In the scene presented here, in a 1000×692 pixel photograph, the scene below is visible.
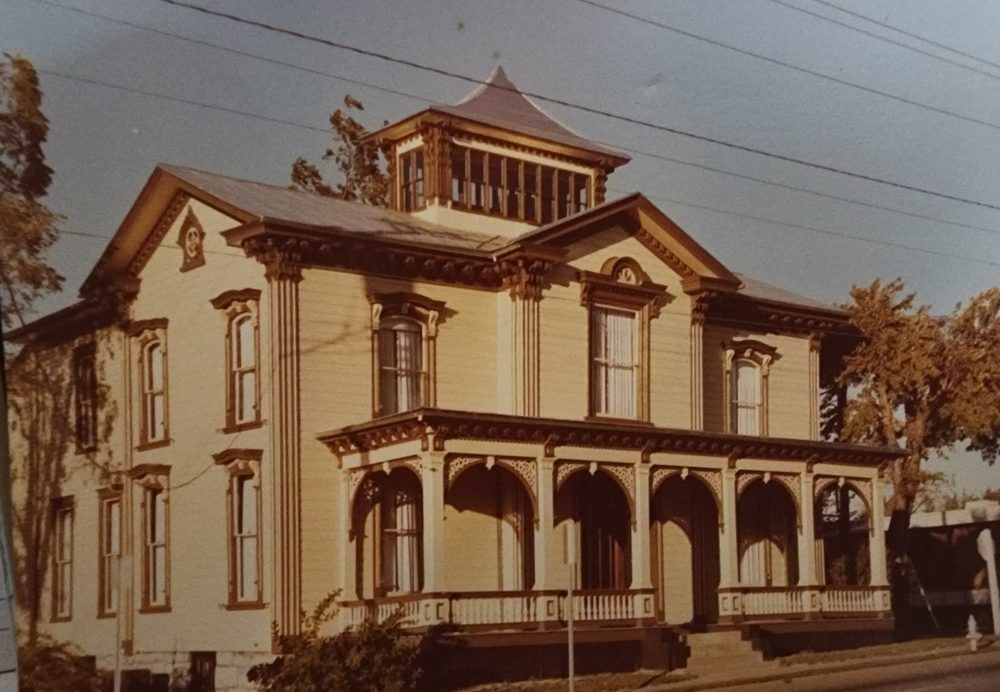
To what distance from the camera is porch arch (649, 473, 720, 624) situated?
22.8 metres

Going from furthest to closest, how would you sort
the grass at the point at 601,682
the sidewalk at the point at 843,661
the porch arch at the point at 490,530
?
the sidewalk at the point at 843,661
the porch arch at the point at 490,530
the grass at the point at 601,682

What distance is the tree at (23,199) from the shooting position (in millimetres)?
13242

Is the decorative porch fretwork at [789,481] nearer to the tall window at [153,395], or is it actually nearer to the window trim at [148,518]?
the window trim at [148,518]

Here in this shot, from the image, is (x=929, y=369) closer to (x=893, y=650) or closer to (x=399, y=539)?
(x=893, y=650)

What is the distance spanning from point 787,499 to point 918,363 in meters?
4.06

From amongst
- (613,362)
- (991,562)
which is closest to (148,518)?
(613,362)

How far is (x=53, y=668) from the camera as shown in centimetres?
1393

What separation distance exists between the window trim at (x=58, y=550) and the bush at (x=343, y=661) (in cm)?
216

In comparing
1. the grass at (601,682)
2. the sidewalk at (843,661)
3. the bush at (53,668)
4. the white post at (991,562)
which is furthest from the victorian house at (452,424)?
the white post at (991,562)

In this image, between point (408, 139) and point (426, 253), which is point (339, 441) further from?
point (408, 139)

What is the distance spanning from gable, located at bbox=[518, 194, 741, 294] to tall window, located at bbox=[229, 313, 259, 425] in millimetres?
5418

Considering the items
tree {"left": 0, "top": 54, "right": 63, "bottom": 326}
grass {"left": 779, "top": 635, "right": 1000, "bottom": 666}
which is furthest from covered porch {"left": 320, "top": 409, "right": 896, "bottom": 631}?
tree {"left": 0, "top": 54, "right": 63, "bottom": 326}

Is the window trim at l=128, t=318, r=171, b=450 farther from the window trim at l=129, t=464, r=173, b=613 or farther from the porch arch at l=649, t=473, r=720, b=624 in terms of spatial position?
the porch arch at l=649, t=473, r=720, b=624

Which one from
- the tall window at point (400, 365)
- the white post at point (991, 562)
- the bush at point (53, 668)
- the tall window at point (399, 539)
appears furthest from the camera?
the white post at point (991, 562)
